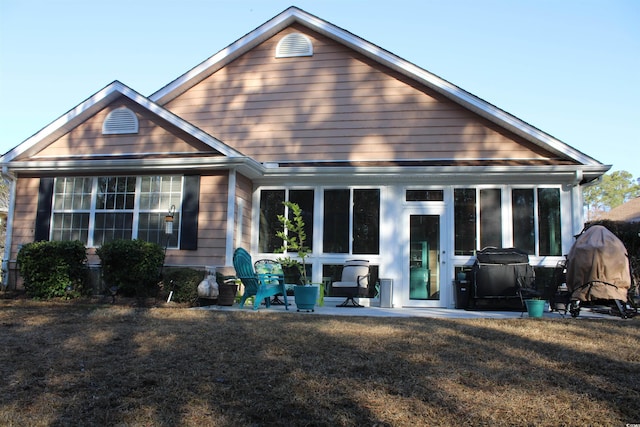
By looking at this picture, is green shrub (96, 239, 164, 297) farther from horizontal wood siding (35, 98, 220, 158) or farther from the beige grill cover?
the beige grill cover

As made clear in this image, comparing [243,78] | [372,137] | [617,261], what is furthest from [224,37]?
[617,261]

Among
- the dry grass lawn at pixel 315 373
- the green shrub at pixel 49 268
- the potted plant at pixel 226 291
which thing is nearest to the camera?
the dry grass lawn at pixel 315 373

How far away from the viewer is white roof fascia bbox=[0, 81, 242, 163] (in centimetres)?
988

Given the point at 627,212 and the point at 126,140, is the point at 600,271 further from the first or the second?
the point at 627,212

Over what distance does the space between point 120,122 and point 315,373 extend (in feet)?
25.9

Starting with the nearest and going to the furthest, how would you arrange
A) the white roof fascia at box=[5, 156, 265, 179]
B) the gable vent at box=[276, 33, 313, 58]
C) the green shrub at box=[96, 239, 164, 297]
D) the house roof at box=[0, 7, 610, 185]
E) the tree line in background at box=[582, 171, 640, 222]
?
1. the green shrub at box=[96, 239, 164, 297]
2. the white roof fascia at box=[5, 156, 265, 179]
3. the house roof at box=[0, 7, 610, 185]
4. the gable vent at box=[276, 33, 313, 58]
5. the tree line in background at box=[582, 171, 640, 222]

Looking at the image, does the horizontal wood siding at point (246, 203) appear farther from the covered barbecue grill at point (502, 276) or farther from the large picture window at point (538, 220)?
the large picture window at point (538, 220)

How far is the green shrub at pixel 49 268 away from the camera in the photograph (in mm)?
9148

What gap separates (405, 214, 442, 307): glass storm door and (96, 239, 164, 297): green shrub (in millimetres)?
4703

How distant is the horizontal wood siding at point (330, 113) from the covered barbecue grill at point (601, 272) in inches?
126

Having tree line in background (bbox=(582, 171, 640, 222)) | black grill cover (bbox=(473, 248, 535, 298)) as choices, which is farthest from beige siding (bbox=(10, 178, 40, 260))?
tree line in background (bbox=(582, 171, 640, 222))

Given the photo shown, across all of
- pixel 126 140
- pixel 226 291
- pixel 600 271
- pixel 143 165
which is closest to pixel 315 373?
pixel 226 291

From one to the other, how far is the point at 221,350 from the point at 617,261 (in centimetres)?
573

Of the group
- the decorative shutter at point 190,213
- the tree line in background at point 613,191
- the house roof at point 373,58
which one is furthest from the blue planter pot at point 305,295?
the tree line in background at point 613,191
